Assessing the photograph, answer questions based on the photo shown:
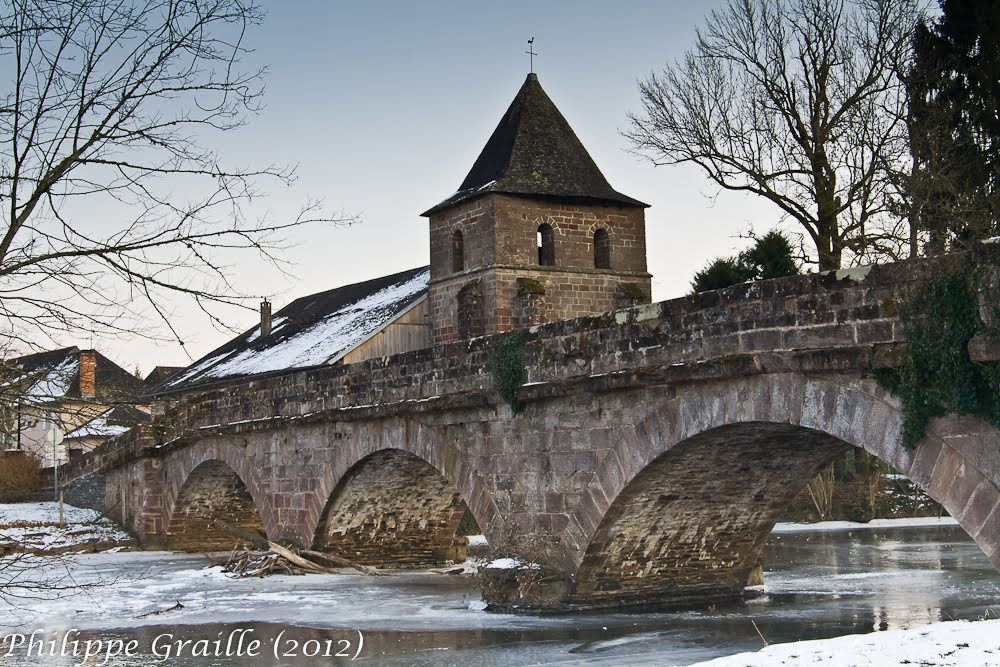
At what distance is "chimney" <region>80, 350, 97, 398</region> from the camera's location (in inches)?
206

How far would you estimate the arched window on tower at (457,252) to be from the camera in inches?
945

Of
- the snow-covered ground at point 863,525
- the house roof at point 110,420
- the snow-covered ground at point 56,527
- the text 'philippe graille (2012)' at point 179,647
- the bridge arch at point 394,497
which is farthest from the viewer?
the snow-covered ground at point 863,525

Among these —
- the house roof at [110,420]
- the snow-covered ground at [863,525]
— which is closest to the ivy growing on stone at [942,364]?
the house roof at [110,420]

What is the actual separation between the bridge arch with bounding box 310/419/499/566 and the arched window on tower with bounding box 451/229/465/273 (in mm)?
7059

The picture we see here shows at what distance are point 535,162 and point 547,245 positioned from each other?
1637mm

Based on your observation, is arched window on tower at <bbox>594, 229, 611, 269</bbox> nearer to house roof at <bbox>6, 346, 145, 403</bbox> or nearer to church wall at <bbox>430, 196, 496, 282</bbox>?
church wall at <bbox>430, 196, 496, 282</bbox>

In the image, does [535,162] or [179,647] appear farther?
[535,162]

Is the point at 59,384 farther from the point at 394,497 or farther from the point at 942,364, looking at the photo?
the point at 394,497

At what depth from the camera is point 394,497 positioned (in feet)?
55.6

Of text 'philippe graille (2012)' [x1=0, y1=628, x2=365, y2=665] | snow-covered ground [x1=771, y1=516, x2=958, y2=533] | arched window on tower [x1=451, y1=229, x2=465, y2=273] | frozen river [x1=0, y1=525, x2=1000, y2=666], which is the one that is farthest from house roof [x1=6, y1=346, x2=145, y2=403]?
snow-covered ground [x1=771, y1=516, x2=958, y2=533]

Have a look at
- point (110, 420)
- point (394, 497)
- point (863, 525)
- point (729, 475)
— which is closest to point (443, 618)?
point (729, 475)

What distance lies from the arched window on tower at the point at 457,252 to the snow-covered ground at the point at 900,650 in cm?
1712

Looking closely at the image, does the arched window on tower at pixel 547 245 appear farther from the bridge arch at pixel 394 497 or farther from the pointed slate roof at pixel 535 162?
the bridge arch at pixel 394 497

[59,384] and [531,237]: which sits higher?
[531,237]
